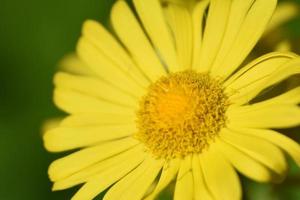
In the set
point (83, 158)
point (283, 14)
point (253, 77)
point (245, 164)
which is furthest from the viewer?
point (283, 14)

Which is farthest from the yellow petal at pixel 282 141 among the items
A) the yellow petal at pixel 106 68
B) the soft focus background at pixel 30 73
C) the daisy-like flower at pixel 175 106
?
the soft focus background at pixel 30 73

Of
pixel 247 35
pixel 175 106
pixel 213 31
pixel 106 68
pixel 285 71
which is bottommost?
pixel 285 71

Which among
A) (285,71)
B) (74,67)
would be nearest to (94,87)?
(74,67)

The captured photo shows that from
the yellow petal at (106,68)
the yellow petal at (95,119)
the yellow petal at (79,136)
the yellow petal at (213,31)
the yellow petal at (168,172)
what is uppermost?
the yellow petal at (106,68)

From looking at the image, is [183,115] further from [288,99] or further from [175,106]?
[288,99]

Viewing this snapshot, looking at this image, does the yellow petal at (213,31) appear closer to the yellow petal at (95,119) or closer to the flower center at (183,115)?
the flower center at (183,115)

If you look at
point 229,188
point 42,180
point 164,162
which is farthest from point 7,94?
point 229,188

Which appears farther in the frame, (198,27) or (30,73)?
(30,73)
